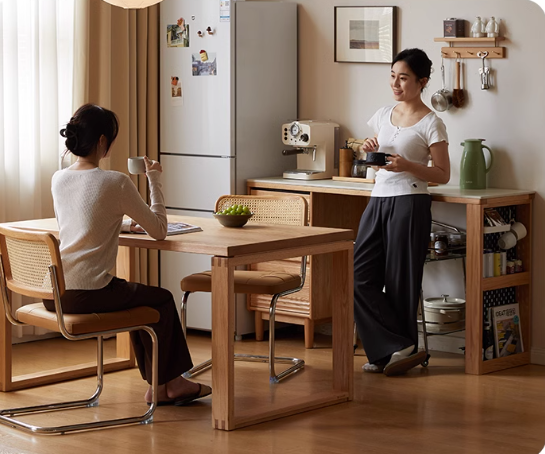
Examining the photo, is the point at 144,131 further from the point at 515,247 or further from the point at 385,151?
the point at 515,247

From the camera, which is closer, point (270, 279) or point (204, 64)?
point (270, 279)

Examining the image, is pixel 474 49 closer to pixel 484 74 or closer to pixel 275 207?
pixel 484 74

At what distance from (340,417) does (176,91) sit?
87.8 inches

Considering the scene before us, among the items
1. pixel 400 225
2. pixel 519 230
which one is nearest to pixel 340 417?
pixel 400 225

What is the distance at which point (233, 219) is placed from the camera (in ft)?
13.6

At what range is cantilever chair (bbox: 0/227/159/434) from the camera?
360cm

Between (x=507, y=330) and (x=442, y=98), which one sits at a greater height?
(x=442, y=98)

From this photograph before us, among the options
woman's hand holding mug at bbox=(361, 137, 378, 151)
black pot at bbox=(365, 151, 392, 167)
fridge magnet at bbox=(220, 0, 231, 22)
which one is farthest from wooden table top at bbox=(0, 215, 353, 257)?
fridge magnet at bbox=(220, 0, 231, 22)

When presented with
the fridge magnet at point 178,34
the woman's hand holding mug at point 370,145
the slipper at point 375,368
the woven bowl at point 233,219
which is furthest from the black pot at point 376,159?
the fridge magnet at point 178,34

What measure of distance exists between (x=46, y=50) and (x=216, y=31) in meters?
0.85

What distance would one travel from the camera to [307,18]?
557 cm

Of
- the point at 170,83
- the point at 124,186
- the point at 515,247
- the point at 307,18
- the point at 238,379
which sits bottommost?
the point at 238,379

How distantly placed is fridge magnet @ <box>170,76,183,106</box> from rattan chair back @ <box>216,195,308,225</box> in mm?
890

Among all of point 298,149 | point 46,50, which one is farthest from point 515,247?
point 46,50
